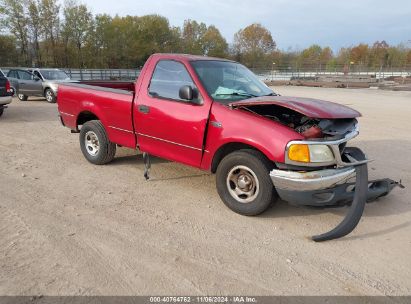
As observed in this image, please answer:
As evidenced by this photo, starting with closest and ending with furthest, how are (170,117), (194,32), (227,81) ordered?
(170,117), (227,81), (194,32)

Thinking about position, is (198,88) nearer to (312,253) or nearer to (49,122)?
(312,253)

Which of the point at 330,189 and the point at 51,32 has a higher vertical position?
the point at 51,32

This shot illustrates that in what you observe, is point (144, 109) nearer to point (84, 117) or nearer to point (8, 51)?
point (84, 117)

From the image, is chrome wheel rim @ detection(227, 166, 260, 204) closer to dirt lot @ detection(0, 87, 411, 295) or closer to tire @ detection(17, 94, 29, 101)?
dirt lot @ detection(0, 87, 411, 295)

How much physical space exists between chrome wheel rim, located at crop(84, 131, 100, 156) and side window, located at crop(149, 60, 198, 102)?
171 centimetres

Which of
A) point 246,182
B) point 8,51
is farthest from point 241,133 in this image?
point 8,51

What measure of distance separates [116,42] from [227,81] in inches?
2370

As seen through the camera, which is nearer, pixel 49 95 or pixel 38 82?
pixel 49 95

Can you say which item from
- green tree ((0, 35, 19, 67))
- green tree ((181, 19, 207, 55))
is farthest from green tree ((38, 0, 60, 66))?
green tree ((181, 19, 207, 55))

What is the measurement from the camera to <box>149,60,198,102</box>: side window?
4.88 m

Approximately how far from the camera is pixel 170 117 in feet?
15.8

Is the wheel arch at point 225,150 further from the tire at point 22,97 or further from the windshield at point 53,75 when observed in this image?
the tire at point 22,97

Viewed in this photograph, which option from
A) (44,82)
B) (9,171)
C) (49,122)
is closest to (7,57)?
(44,82)

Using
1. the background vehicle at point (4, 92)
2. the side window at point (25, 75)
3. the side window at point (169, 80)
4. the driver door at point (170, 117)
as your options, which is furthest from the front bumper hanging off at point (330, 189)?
the side window at point (25, 75)
